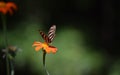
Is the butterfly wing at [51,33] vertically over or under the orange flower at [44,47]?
over

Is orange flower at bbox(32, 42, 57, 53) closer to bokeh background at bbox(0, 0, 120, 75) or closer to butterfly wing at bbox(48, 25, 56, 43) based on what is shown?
butterfly wing at bbox(48, 25, 56, 43)

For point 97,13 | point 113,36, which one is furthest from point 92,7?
point 113,36

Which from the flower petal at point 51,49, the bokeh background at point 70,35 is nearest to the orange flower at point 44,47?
the flower petal at point 51,49

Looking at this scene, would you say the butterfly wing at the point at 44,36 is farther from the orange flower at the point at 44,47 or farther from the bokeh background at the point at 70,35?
the bokeh background at the point at 70,35

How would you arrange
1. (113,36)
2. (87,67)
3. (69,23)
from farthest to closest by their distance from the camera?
(113,36)
(69,23)
(87,67)

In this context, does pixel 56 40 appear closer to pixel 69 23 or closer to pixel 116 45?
→ pixel 69 23

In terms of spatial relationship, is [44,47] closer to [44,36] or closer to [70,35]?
[44,36]

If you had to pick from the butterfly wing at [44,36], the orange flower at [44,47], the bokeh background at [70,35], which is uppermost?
the butterfly wing at [44,36]

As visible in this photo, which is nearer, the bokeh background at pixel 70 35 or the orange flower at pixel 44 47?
the orange flower at pixel 44 47

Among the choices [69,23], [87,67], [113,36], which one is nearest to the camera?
[87,67]
